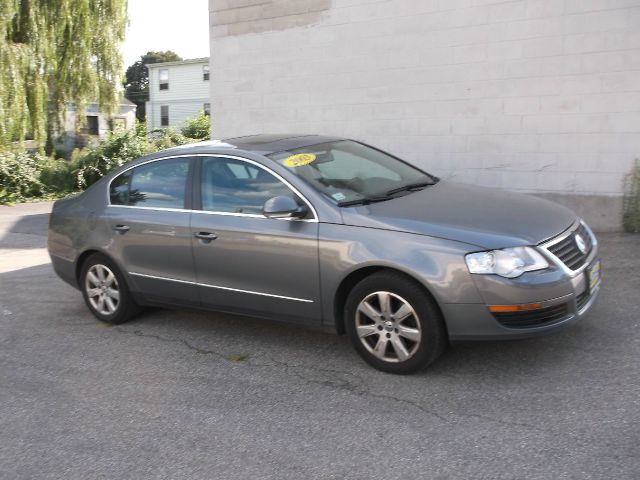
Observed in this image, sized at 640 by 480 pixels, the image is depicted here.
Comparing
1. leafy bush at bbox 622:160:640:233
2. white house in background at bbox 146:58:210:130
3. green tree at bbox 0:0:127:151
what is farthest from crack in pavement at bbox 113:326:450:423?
white house in background at bbox 146:58:210:130

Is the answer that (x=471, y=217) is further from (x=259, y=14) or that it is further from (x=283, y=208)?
(x=259, y=14)

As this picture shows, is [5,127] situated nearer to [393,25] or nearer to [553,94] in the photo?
[393,25]

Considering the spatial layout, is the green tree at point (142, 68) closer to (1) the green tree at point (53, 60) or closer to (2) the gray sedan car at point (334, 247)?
(1) the green tree at point (53, 60)

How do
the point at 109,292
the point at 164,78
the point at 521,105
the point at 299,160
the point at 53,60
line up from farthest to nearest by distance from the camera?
the point at 164,78 < the point at 53,60 < the point at 521,105 < the point at 109,292 < the point at 299,160

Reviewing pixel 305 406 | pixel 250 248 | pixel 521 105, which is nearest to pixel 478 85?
pixel 521 105

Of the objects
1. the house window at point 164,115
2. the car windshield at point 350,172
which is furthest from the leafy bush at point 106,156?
the house window at point 164,115

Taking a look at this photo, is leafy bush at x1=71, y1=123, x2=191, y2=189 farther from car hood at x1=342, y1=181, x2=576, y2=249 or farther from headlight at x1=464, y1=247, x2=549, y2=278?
headlight at x1=464, y1=247, x2=549, y2=278

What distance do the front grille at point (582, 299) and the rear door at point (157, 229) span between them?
2.78 m

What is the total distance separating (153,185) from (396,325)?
2512 mm

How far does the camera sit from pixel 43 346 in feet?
17.6

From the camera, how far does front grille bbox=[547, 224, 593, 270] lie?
13.5 ft

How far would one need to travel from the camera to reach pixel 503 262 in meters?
3.90

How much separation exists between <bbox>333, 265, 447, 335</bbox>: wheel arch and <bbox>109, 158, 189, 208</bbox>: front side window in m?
1.59

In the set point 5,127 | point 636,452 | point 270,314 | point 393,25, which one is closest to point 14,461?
point 270,314
